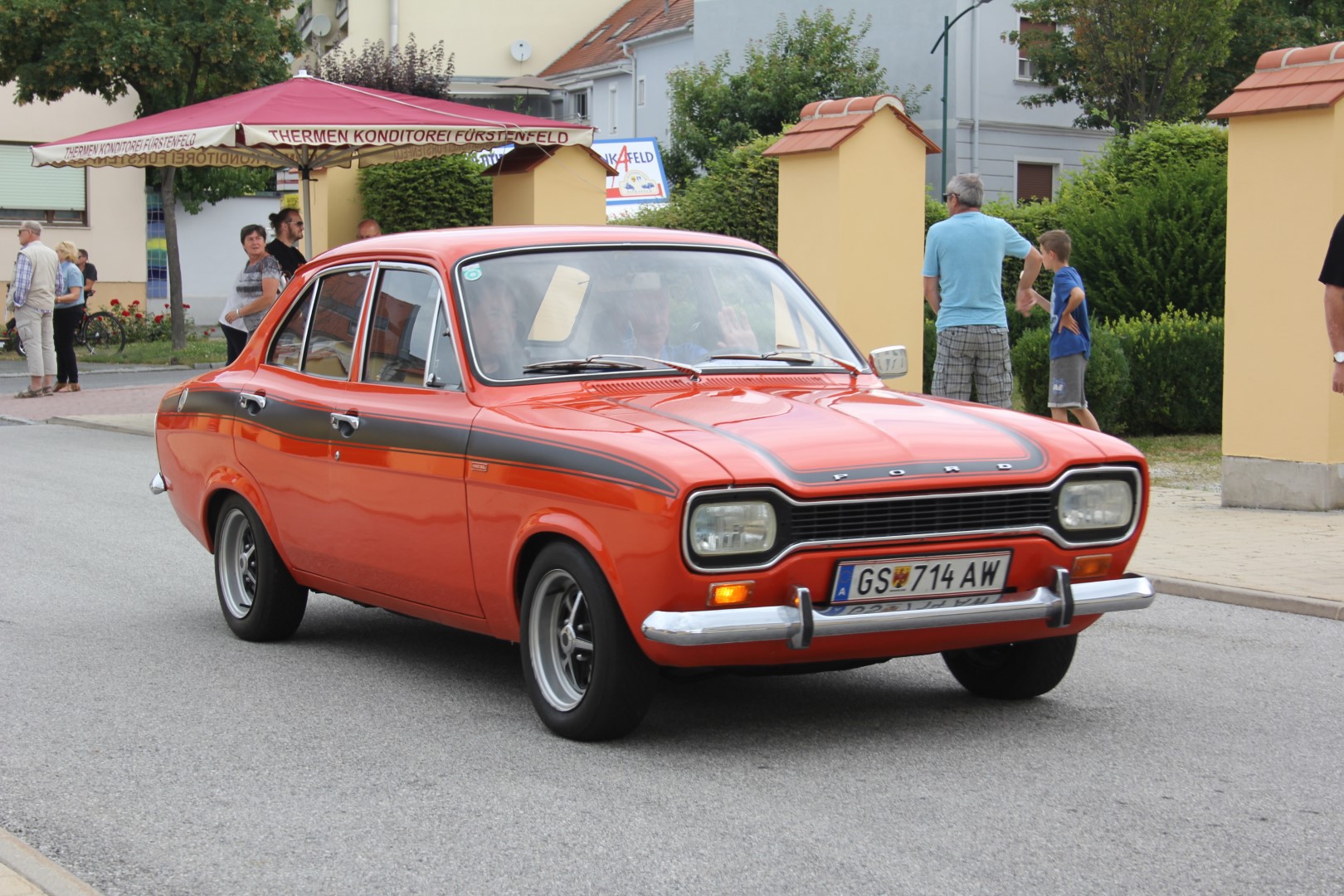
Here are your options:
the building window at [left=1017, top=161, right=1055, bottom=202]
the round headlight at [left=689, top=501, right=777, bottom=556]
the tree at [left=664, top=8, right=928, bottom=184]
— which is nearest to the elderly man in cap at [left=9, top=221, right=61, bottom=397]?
the round headlight at [left=689, top=501, right=777, bottom=556]

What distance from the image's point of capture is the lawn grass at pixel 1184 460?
45.4 feet

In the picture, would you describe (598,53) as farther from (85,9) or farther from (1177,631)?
(1177,631)

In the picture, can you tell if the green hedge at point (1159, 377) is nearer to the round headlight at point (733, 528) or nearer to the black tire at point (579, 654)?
the black tire at point (579, 654)

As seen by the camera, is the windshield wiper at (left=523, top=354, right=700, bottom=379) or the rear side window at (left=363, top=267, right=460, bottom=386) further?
the rear side window at (left=363, top=267, right=460, bottom=386)

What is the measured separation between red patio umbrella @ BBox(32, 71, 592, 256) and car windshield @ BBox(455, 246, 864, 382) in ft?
35.0

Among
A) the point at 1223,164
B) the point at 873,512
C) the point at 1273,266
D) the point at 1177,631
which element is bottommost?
the point at 1177,631

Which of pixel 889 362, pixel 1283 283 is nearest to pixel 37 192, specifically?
pixel 1283 283

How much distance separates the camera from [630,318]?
6.62m

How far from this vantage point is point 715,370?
257 inches

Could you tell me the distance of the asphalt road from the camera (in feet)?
14.7

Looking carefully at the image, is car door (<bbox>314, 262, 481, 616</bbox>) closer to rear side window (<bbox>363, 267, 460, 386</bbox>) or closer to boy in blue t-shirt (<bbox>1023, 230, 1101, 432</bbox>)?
rear side window (<bbox>363, 267, 460, 386</bbox>)

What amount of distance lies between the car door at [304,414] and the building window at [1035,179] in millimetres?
40566

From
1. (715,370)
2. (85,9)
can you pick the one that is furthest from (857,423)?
(85,9)

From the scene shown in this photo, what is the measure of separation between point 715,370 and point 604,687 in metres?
1.48
